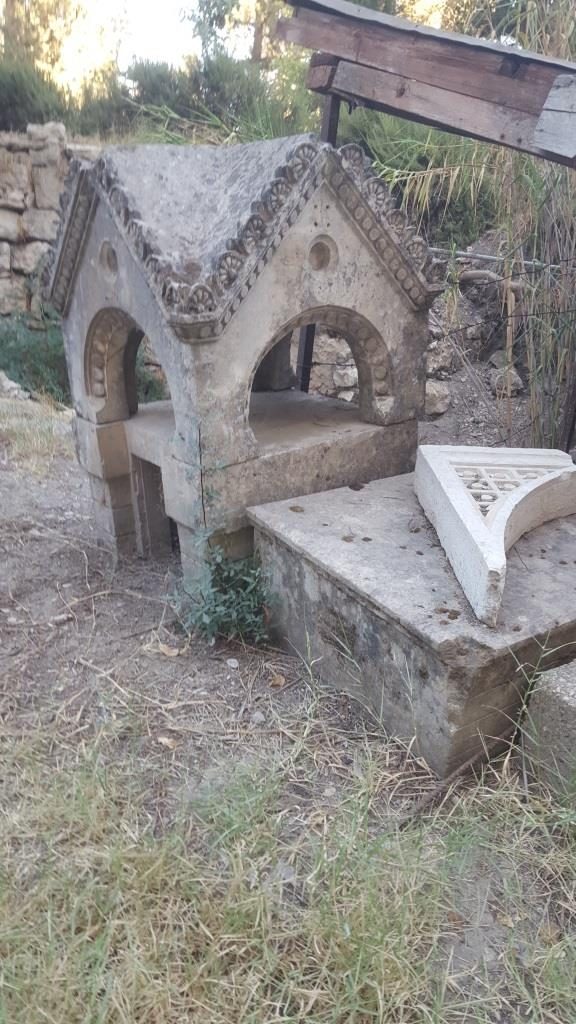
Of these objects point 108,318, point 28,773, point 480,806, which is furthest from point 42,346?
point 480,806

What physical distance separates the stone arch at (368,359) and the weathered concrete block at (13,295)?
7349mm

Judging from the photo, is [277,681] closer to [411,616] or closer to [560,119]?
[411,616]

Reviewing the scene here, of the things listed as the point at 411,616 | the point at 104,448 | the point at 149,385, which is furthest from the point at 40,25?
the point at 411,616

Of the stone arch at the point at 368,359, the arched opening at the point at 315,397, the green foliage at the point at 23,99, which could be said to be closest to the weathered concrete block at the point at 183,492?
the arched opening at the point at 315,397

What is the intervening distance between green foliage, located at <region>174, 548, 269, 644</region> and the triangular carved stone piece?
795 millimetres

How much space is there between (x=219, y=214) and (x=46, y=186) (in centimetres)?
760

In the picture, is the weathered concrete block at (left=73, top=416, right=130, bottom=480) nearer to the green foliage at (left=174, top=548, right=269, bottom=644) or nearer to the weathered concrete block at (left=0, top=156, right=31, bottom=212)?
the green foliage at (left=174, top=548, right=269, bottom=644)

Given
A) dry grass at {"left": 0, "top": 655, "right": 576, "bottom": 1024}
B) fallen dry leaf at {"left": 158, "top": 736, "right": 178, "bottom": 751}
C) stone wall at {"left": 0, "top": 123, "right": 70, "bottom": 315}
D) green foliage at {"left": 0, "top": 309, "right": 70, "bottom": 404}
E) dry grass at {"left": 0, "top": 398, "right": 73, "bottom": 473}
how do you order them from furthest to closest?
stone wall at {"left": 0, "top": 123, "right": 70, "bottom": 315} → green foliage at {"left": 0, "top": 309, "right": 70, "bottom": 404} → dry grass at {"left": 0, "top": 398, "right": 73, "bottom": 473} → fallen dry leaf at {"left": 158, "top": 736, "right": 178, "bottom": 751} → dry grass at {"left": 0, "top": 655, "right": 576, "bottom": 1024}

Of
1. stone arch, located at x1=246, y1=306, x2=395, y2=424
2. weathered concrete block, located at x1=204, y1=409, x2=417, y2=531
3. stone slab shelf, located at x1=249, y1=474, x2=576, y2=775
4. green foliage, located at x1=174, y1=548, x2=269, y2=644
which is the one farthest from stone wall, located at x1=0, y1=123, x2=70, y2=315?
stone slab shelf, located at x1=249, y1=474, x2=576, y2=775

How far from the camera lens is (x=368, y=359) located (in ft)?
11.6

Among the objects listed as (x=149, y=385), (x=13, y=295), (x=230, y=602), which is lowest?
(x=149, y=385)

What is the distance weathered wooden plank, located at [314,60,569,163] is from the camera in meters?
3.18

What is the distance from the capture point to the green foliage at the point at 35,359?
347 inches

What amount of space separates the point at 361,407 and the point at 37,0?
13.2 meters
